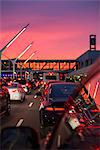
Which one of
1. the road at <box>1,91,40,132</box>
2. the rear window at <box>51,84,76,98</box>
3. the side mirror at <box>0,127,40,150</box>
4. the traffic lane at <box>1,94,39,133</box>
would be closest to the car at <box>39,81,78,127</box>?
the rear window at <box>51,84,76,98</box>

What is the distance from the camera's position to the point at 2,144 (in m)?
4.09

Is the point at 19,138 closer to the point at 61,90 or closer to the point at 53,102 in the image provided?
the point at 53,102

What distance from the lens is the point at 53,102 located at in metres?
12.6

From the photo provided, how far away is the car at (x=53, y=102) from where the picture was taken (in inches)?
470

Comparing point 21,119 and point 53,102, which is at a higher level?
point 53,102

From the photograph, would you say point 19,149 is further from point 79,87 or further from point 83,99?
point 83,99

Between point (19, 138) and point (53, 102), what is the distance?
28.3ft

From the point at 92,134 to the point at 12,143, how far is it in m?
0.79

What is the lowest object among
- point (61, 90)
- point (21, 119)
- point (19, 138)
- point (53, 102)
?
point (21, 119)

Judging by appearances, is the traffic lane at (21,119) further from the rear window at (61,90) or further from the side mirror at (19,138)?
the side mirror at (19,138)

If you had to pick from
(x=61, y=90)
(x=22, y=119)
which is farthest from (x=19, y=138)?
(x=22, y=119)

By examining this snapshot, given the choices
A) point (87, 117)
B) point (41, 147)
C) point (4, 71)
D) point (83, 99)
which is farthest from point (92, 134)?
point (4, 71)

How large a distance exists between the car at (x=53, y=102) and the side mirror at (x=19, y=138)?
707 cm

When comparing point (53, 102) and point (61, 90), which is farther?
point (61, 90)
